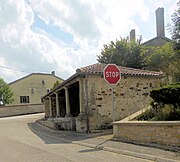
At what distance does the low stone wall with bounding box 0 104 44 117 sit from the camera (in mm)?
44312

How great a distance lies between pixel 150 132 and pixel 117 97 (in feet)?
22.0

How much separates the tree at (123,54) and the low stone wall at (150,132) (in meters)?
18.4

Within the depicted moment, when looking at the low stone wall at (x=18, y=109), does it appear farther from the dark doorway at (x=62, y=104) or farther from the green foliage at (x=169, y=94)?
the green foliage at (x=169, y=94)

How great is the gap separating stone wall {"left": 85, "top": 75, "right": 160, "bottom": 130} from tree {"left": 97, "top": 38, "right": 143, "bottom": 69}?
1108 centimetres

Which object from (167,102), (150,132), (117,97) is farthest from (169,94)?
(117,97)

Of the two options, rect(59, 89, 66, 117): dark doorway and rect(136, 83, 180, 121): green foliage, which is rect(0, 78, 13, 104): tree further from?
rect(136, 83, 180, 121): green foliage

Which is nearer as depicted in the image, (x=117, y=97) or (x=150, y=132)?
(x=150, y=132)

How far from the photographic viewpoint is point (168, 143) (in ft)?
28.3

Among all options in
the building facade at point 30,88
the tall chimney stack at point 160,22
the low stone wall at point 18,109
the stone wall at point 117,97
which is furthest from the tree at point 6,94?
the stone wall at point 117,97

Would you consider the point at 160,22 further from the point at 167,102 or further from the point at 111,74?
the point at 167,102

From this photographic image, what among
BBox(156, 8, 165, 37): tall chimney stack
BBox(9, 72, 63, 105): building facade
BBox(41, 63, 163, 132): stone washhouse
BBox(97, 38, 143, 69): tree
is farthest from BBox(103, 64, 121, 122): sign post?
BBox(9, 72, 63, 105): building facade

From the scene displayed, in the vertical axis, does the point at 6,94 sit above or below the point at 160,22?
below

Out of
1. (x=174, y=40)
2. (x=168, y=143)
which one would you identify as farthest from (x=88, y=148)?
(x=174, y=40)

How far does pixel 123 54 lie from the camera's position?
29562mm
